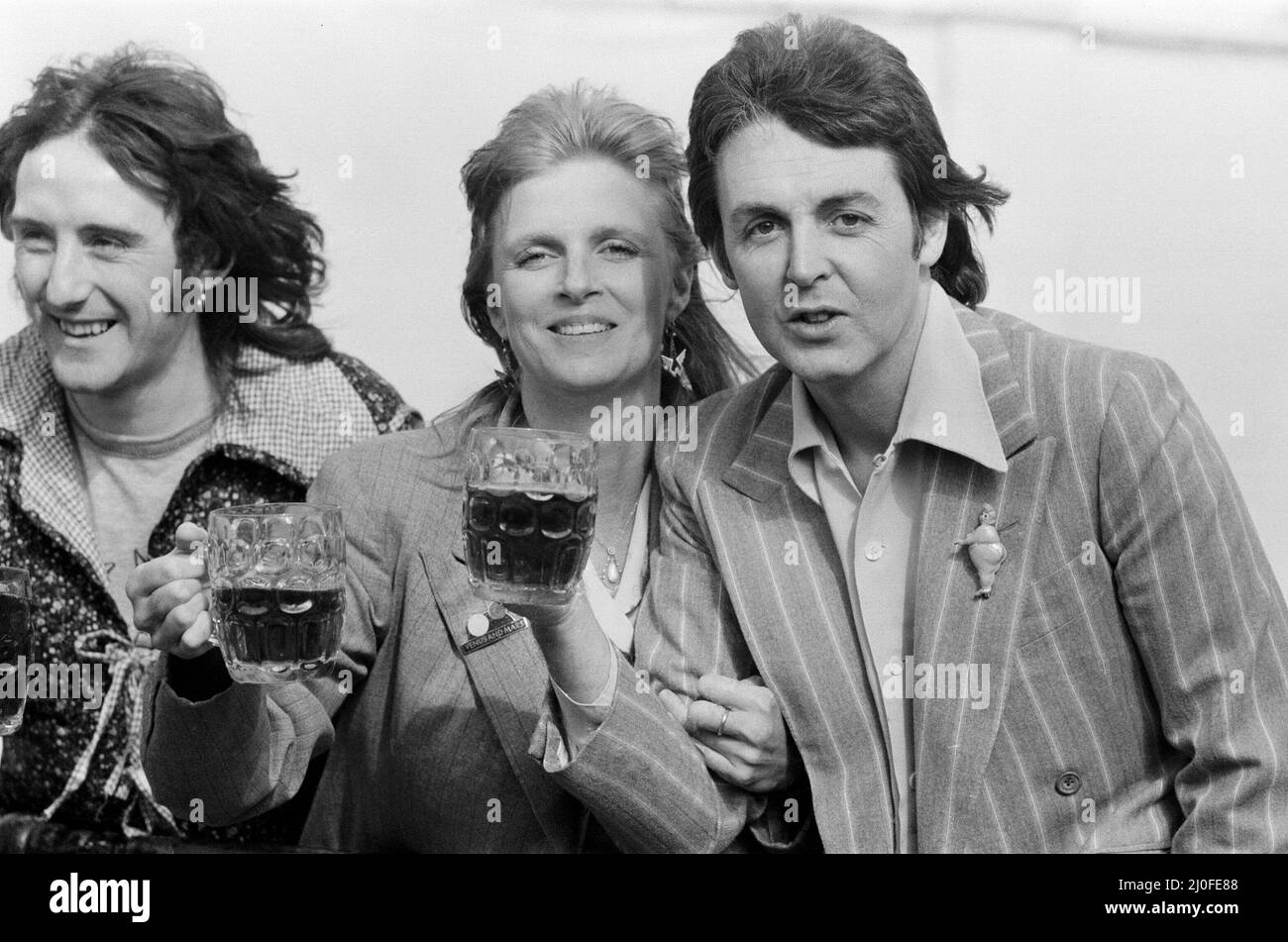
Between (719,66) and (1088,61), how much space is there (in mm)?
852

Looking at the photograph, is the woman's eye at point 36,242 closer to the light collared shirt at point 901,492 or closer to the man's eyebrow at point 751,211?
the man's eyebrow at point 751,211

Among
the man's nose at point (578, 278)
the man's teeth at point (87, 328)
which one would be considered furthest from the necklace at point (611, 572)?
the man's teeth at point (87, 328)

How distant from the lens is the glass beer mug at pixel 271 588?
2.14 m

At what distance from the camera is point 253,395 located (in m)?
3.05

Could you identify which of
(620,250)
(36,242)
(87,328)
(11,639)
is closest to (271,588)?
(11,639)

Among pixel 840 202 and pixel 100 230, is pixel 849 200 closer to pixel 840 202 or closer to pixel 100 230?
pixel 840 202

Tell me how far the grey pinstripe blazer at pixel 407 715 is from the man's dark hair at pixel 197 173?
17.3 inches

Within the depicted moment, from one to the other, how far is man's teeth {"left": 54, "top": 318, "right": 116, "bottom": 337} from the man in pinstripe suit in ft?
3.85

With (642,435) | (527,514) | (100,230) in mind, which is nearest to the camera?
(527,514)

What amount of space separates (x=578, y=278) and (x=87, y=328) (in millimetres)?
951

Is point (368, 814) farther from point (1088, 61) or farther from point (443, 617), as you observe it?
point (1088, 61)

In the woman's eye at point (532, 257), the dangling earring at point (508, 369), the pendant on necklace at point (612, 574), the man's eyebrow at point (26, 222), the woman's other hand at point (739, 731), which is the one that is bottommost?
the woman's other hand at point (739, 731)

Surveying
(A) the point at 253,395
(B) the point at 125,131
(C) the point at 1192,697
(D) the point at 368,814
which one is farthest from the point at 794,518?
(B) the point at 125,131

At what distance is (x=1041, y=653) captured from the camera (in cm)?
247
